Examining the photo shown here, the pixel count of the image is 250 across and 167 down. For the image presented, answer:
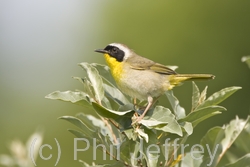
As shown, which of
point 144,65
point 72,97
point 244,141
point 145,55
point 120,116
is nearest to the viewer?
point 72,97

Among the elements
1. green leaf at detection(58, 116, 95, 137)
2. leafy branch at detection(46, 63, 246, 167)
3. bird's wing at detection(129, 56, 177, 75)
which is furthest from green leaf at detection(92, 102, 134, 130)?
bird's wing at detection(129, 56, 177, 75)

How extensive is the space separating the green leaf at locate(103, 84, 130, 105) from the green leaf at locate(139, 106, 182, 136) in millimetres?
336

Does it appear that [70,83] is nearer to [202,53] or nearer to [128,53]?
[202,53]

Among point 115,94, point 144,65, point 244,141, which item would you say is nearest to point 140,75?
point 144,65

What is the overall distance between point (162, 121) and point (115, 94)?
0.51 meters

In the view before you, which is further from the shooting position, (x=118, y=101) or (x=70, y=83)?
(x=70, y=83)

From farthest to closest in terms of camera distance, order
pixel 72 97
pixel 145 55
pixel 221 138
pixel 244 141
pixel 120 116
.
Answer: pixel 145 55
pixel 244 141
pixel 221 138
pixel 120 116
pixel 72 97

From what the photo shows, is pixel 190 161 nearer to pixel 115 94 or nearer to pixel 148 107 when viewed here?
pixel 148 107

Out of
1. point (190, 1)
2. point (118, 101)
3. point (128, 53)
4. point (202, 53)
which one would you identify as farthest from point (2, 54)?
point (118, 101)

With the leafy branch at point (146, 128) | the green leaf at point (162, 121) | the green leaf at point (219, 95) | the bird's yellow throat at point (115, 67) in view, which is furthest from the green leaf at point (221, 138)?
the bird's yellow throat at point (115, 67)

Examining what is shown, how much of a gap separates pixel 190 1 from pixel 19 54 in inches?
213

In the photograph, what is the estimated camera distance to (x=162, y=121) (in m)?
2.24

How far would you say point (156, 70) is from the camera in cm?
338

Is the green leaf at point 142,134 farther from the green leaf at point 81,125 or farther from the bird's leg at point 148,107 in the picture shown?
the green leaf at point 81,125
